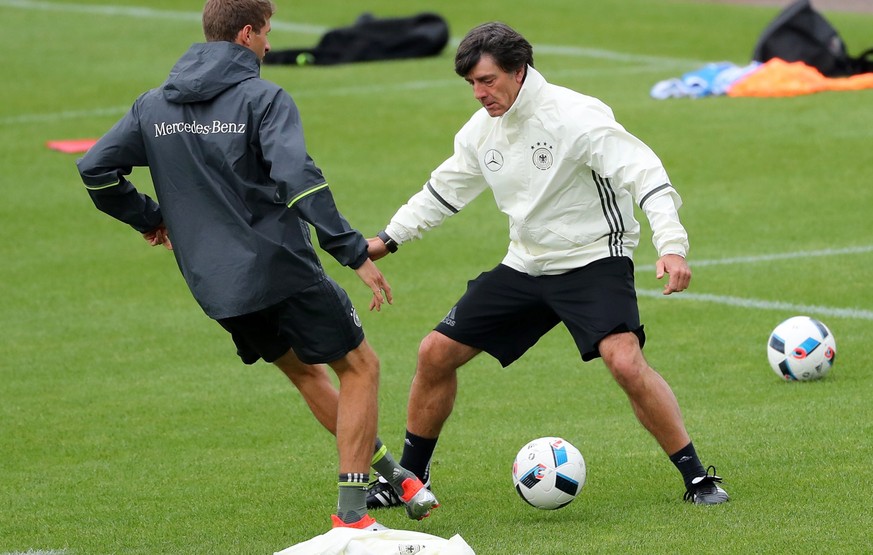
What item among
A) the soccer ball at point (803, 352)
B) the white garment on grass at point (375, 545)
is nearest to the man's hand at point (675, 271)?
the white garment on grass at point (375, 545)

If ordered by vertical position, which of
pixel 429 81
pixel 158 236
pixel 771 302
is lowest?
pixel 429 81

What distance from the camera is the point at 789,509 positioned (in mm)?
6609

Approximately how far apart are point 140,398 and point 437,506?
3.40 meters

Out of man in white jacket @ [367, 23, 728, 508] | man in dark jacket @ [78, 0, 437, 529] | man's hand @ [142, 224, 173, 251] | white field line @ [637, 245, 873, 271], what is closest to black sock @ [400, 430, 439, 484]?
man in white jacket @ [367, 23, 728, 508]

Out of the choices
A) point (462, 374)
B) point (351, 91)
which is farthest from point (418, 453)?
point (351, 91)

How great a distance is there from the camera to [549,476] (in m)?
6.85

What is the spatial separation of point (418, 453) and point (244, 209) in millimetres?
1638

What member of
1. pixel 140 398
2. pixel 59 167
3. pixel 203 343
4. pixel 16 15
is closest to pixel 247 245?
pixel 140 398

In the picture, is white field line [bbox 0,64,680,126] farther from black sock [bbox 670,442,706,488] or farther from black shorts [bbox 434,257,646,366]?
black sock [bbox 670,442,706,488]

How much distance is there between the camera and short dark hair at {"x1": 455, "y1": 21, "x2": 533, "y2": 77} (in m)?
6.84

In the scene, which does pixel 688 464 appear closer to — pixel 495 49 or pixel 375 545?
pixel 375 545

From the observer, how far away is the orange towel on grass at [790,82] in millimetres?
20938

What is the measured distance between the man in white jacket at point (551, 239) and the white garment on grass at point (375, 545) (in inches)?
47.8

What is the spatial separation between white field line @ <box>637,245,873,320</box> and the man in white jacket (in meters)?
4.47
